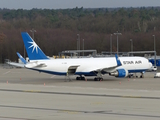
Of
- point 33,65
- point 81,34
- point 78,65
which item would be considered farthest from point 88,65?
point 81,34

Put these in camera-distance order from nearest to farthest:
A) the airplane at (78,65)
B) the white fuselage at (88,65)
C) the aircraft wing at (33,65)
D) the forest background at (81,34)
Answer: the aircraft wing at (33,65)
the airplane at (78,65)
the white fuselage at (88,65)
the forest background at (81,34)

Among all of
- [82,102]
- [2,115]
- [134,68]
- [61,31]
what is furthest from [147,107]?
[61,31]

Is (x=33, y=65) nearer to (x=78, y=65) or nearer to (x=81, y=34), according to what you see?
(x=78, y=65)

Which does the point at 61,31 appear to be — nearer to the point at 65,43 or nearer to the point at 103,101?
the point at 65,43

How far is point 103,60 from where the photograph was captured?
48719 millimetres

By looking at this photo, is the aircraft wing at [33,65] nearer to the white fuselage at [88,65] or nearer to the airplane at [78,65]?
the airplane at [78,65]

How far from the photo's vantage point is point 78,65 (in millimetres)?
46750

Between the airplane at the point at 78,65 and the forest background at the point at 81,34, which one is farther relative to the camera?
the forest background at the point at 81,34

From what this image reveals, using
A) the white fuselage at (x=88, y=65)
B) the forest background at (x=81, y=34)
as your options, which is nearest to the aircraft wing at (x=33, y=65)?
the white fuselage at (x=88, y=65)

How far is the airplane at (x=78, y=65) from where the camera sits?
44.0m

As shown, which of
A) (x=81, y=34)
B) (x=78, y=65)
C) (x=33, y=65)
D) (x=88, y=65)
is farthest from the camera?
(x=81, y=34)

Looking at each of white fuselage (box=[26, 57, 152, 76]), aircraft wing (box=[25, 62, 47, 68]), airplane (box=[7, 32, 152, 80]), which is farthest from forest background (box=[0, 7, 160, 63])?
aircraft wing (box=[25, 62, 47, 68])

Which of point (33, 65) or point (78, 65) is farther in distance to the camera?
point (78, 65)

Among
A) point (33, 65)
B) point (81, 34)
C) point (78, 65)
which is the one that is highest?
point (81, 34)
